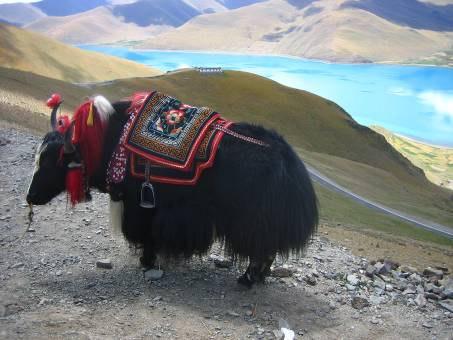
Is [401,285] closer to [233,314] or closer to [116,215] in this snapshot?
[233,314]

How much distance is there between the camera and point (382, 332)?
13.7 feet

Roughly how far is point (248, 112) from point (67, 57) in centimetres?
3740

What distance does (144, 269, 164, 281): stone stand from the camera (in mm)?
4426

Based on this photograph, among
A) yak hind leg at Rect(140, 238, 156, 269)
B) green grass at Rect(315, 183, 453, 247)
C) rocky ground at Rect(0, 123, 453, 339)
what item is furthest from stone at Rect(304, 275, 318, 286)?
green grass at Rect(315, 183, 453, 247)

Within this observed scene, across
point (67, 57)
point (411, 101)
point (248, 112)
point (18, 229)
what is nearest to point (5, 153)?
point (18, 229)

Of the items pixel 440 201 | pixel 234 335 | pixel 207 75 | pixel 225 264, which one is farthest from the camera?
pixel 207 75

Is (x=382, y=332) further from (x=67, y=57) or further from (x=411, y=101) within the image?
(x=411, y=101)

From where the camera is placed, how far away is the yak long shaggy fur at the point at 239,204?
3924 millimetres

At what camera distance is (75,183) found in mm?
4227

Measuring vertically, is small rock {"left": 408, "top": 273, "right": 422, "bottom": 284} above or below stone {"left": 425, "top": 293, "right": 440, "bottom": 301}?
below

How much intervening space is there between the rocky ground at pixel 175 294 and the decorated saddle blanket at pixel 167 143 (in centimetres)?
101

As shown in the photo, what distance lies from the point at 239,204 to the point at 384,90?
10768cm

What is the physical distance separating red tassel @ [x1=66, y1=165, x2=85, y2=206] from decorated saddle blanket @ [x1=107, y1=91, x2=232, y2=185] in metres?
0.27

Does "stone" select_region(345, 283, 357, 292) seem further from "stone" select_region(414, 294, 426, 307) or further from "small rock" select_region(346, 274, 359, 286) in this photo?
"stone" select_region(414, 294, 426, 307)
